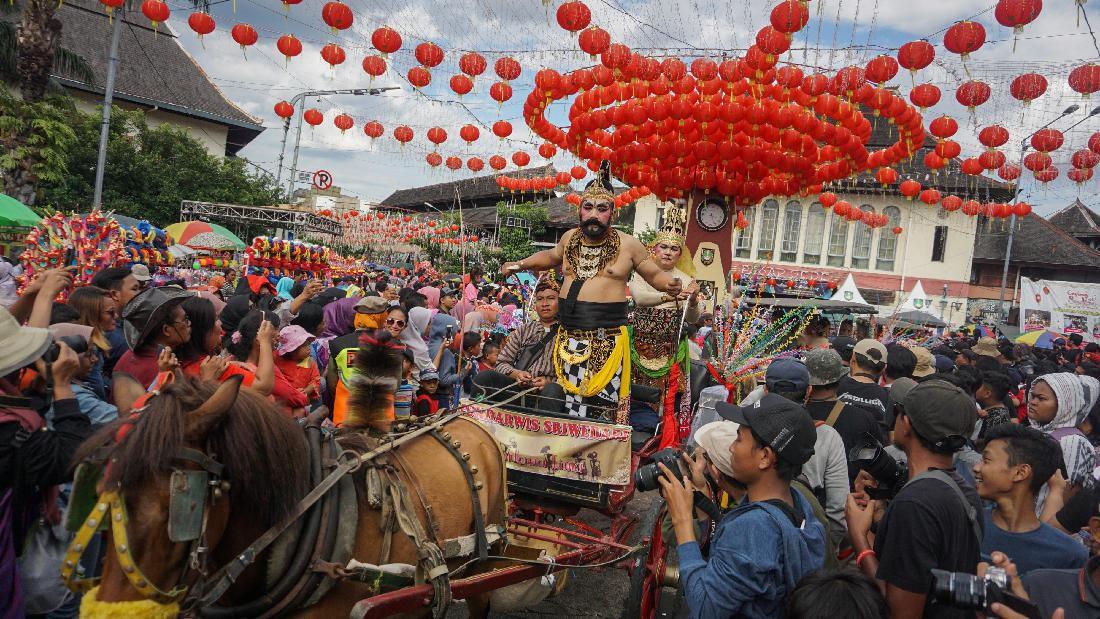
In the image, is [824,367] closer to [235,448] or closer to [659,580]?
[659,580]

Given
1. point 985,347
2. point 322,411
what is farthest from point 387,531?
point 985,347

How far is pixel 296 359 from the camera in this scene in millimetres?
4863

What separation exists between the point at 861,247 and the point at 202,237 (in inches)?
1027

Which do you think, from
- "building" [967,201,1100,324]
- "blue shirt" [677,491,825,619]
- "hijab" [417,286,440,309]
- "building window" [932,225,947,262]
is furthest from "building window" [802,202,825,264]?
"blue shirt" [677,491,825,619]

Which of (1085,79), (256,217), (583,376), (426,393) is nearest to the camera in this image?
(583,376)

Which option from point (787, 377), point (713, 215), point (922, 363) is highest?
point (713, 215)

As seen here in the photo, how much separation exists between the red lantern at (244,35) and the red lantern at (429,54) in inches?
112

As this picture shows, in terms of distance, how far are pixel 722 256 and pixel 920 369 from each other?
42.6 ft

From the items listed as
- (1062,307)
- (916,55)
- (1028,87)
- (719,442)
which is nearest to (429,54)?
(916,55)

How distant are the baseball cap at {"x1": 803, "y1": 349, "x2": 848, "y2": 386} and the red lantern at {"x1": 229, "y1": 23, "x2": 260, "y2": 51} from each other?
460 inches

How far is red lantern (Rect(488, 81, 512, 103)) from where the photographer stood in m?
14.1

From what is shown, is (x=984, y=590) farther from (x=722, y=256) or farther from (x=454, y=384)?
(x=722, y=256)

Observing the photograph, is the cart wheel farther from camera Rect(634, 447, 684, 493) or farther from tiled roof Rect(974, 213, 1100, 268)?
tiled roof Rect(974, 213, 1100, 268)

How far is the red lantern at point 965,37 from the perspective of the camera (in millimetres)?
9422
